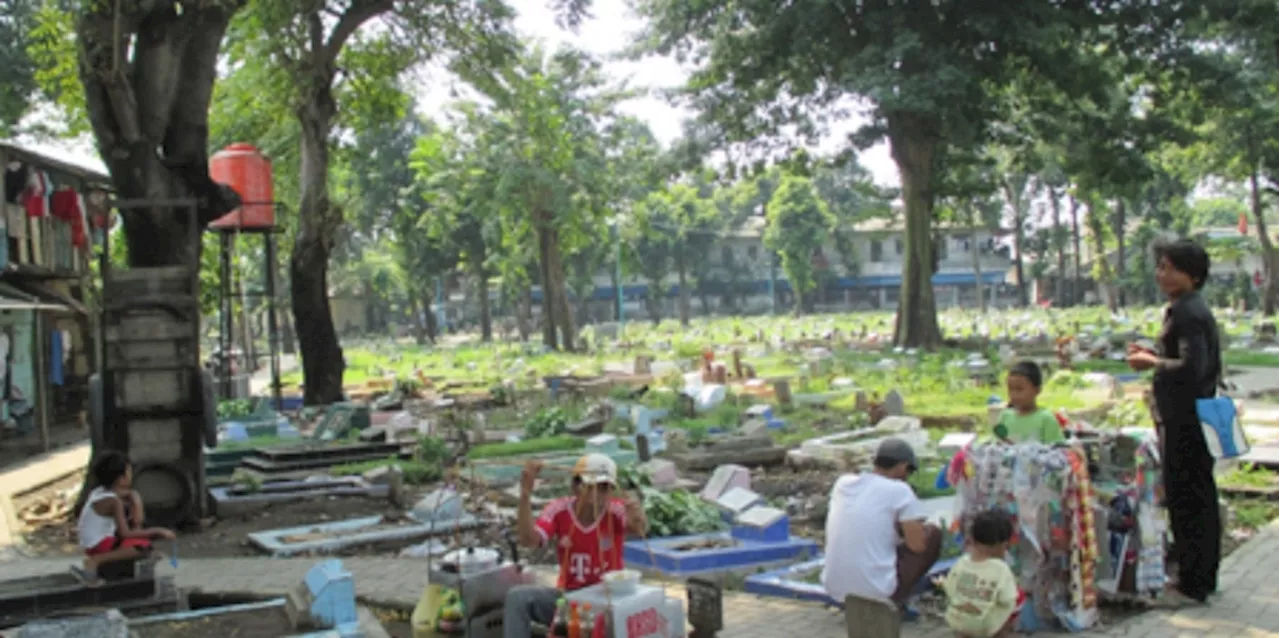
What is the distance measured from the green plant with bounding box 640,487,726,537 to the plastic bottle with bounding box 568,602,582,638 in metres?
3.45

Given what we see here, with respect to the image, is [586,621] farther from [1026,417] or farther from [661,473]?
[661,473]

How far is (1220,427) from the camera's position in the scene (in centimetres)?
645

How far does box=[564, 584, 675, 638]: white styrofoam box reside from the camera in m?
5.15

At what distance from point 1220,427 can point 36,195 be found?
19335mm

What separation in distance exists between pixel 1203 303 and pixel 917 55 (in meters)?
20.1

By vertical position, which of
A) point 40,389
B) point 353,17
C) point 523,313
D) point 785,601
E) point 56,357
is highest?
point 353,17

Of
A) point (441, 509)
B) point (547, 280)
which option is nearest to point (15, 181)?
point (441, 509)

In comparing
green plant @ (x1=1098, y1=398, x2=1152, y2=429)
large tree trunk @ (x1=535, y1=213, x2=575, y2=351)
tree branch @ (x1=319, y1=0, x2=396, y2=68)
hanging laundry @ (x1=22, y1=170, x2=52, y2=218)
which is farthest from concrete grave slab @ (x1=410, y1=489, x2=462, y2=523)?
large tree trunk @ (x1=535, y1=213, x2=575, y2=351)

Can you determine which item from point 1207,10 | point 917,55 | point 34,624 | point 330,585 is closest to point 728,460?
point 330,585

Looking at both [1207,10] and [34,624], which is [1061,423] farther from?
[1207,10]

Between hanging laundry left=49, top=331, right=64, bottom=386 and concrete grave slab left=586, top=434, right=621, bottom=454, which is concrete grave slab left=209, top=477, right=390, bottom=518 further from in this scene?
hanging laundry left=49, top=331, right=64, bottom=386

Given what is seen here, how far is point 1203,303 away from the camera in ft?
21.9

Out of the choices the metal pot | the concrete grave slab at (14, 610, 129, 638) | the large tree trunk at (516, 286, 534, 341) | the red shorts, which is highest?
the large tree trunk at (516, 286, 534, 341)

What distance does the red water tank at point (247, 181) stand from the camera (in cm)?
1961
